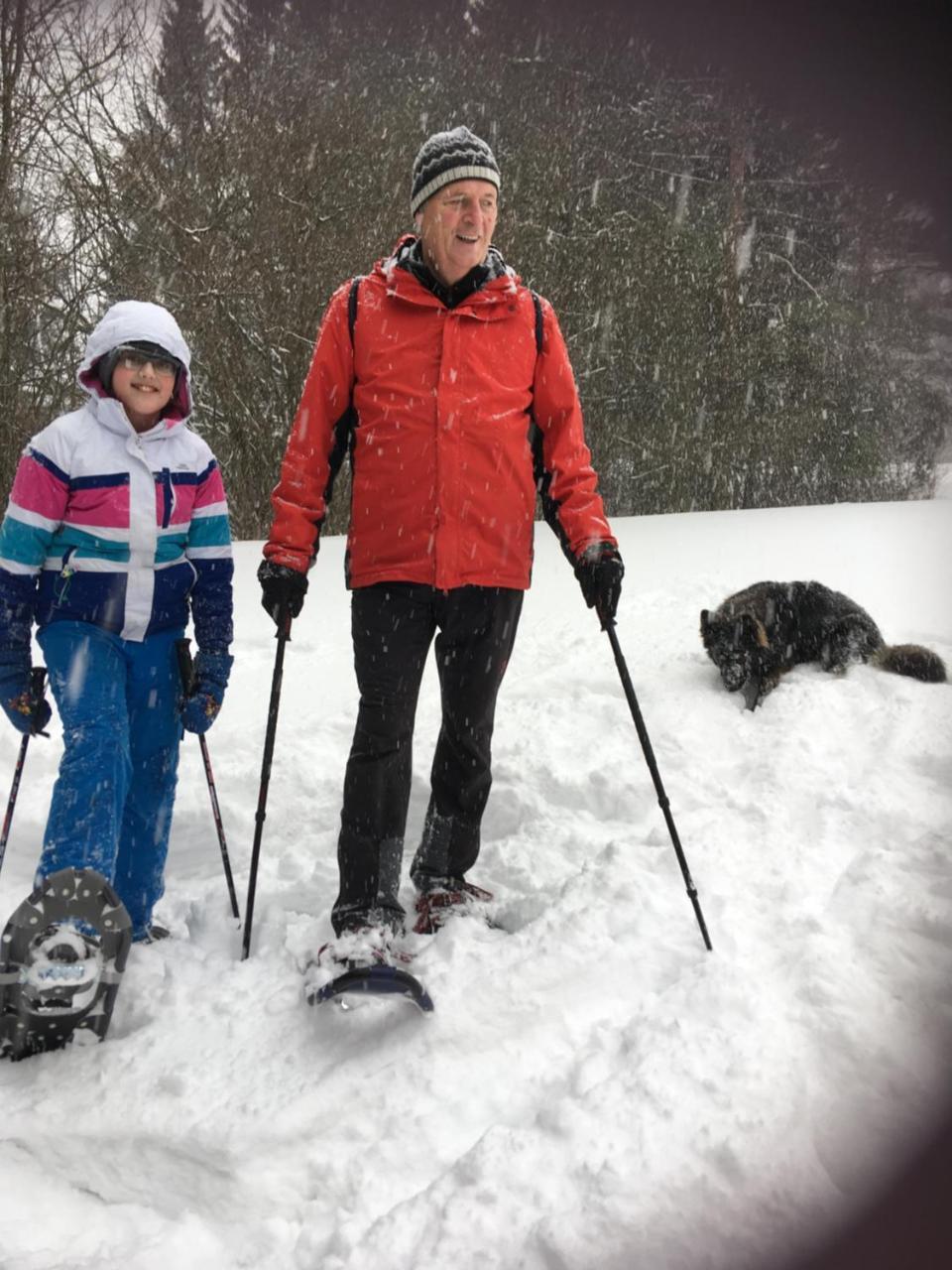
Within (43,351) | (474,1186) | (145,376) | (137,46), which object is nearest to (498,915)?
(474,1186)

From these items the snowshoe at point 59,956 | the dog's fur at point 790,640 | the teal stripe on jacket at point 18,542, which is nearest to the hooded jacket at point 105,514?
the teal stripe on jacket at point 18,542

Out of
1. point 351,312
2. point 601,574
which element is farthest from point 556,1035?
point 351,312

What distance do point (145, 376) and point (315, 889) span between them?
1678 millimetres

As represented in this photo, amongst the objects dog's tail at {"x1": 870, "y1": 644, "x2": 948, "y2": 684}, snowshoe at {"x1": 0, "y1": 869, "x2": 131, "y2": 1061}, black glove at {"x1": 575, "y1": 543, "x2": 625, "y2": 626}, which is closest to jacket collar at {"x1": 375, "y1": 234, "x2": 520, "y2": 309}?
black glove at {"x1": 575, "y1": 543, "x2": 625, "y2": 626}

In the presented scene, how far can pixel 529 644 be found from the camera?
5.07 meters

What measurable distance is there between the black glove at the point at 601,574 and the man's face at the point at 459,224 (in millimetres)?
834

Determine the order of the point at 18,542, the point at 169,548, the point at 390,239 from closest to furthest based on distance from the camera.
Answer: the point at 18,542 → the point at 169,548 → the point at 390,239

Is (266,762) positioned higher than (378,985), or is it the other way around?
(266,762)

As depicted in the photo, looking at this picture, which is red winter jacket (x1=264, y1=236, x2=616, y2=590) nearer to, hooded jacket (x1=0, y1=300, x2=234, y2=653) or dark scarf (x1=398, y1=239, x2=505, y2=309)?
dark scarf (x1=398, y1=239, x2=505, y2=309)

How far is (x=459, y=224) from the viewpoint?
239 centimetres

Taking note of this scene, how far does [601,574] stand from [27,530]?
1526mm

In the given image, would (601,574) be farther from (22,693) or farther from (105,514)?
(22,693)

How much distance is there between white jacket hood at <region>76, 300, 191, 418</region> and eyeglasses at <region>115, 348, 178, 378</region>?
0.09 feet

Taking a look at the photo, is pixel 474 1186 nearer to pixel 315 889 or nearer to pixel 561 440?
pixel 315 889
